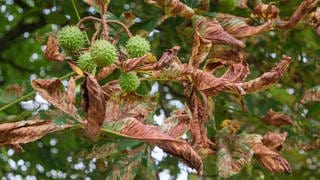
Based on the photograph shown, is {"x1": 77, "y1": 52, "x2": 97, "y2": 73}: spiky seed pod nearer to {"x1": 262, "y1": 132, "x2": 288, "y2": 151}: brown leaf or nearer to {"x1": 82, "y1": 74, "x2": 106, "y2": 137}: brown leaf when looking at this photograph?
{"x1": 82, "y1": 74, "x2": 106, "y2": 137}: brown leaf

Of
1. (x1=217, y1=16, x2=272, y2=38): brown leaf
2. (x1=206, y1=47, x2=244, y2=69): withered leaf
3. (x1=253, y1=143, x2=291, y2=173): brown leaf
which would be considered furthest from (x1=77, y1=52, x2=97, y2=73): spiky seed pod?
(x1=253, y1=143, x2=291, y2=173): brown leaf

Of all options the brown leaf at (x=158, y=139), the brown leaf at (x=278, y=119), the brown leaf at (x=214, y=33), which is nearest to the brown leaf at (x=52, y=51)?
the brown leaf at (x=158, y=139)

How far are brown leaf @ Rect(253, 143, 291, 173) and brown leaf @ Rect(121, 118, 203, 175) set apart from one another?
1.27 ft

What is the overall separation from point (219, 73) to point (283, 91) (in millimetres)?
1240

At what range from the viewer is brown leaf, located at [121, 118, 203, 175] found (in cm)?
146

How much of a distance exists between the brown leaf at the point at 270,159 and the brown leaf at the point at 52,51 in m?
0.65

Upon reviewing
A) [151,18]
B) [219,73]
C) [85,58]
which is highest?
[85,58]

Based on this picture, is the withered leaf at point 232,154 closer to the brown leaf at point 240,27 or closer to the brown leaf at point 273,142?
the brown leaf at point 273,142

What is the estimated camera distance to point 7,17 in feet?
11.7

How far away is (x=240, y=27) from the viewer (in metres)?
1.84

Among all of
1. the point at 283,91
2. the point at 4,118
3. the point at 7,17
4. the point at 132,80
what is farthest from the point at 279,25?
the point at 7,17

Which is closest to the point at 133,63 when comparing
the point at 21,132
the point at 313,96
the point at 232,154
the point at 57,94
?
the point at 57,94

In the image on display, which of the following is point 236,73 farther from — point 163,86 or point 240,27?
point 163,86

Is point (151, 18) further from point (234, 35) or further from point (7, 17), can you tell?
point (7, 17)
